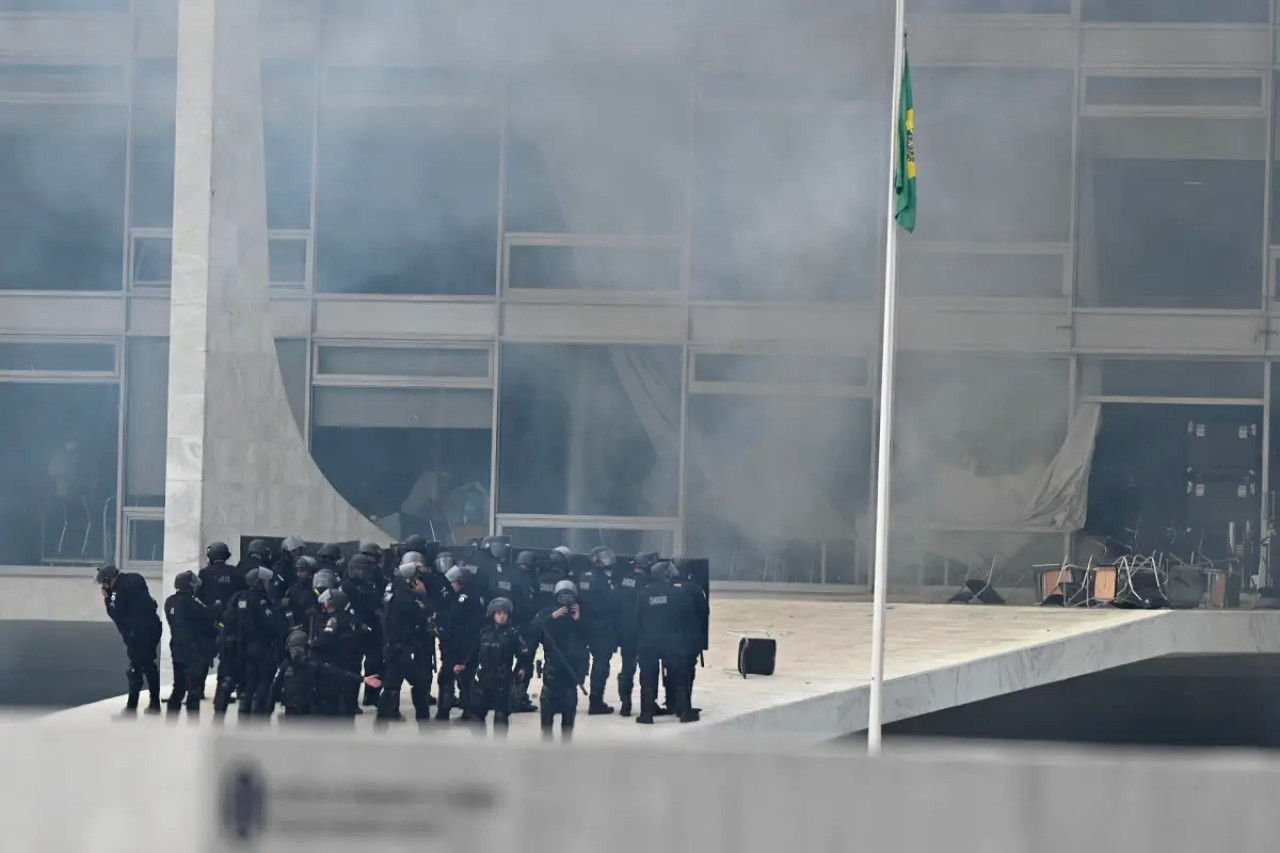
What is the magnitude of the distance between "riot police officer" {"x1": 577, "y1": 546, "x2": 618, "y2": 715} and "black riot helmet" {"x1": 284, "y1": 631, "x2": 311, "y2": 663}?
156 cm

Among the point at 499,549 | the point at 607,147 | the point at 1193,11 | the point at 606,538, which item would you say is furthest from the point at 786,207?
the point at 499,549

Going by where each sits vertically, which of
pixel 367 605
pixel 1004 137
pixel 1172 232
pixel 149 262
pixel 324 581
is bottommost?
pixel 367 605

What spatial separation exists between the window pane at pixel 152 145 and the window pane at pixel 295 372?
1372 mm

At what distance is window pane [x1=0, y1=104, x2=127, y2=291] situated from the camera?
1802 cm

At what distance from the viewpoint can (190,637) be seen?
10.6 meters

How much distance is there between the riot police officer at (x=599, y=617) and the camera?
10.5 m

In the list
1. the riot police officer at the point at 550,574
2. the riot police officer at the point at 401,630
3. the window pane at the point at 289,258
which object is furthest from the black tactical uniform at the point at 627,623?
the window pane at the point at 289,258

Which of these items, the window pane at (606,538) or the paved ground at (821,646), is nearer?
the paved ground at (821,646)

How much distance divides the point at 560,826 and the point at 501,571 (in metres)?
7.41

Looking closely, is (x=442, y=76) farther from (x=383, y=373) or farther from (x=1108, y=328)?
(x=1108, y=328)

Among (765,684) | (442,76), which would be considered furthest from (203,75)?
(765,684)

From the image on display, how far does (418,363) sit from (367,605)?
7.99 meters

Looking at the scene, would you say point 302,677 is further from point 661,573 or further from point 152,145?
point 152,145

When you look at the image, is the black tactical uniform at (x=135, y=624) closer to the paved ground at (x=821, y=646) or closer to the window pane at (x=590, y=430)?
the paved ground at (x=821, y=646)
